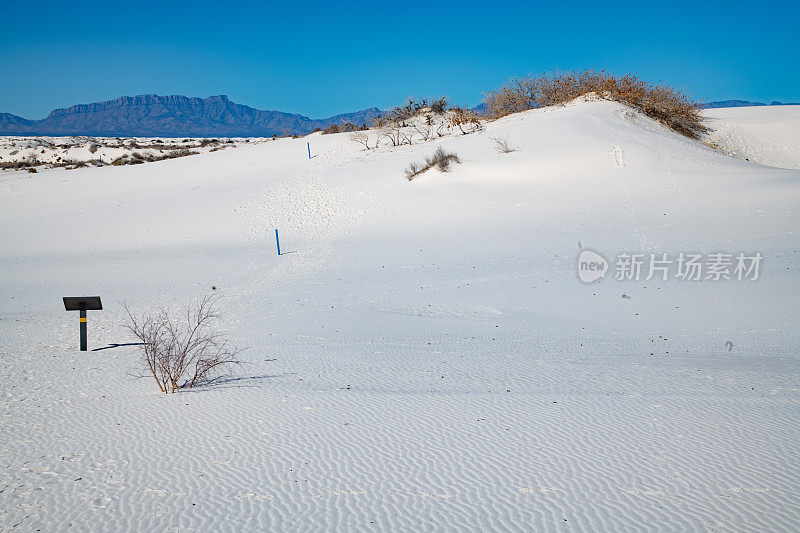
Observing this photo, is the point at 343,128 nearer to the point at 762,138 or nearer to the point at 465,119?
the point at 465,119

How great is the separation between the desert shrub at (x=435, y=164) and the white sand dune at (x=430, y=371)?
2.33 metres

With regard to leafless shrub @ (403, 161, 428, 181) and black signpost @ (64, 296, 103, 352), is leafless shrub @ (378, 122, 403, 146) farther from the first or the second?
black signpost @ (64, 296, 103, 352)

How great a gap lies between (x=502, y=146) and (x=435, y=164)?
3.17 m

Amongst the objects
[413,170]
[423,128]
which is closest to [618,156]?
[413,170]

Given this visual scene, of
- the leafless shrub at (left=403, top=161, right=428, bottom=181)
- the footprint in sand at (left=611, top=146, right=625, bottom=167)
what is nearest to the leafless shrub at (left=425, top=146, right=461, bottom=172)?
the leafless shrub at (left=403, top=161, right=428, bottom=181)

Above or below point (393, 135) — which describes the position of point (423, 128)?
above

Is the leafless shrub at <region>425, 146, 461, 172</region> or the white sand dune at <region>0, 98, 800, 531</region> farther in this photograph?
the leafless shrub at <region>425, 146, 461, 172</region>

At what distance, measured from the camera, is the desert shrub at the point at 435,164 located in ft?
67.1

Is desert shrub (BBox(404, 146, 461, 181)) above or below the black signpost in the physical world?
above

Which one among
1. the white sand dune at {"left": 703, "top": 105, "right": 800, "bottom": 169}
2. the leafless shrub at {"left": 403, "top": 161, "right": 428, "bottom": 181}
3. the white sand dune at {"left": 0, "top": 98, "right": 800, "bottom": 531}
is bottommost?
the white sand dune at {"left": 0, "top": 98, "right": 800, "bottom": 531}

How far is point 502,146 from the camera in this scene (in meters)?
22.0

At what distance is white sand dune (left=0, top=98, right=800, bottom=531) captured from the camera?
11.0 feet

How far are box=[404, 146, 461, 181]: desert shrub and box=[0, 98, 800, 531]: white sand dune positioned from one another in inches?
91.8

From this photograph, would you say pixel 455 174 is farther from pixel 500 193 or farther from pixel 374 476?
pixel 374 476
